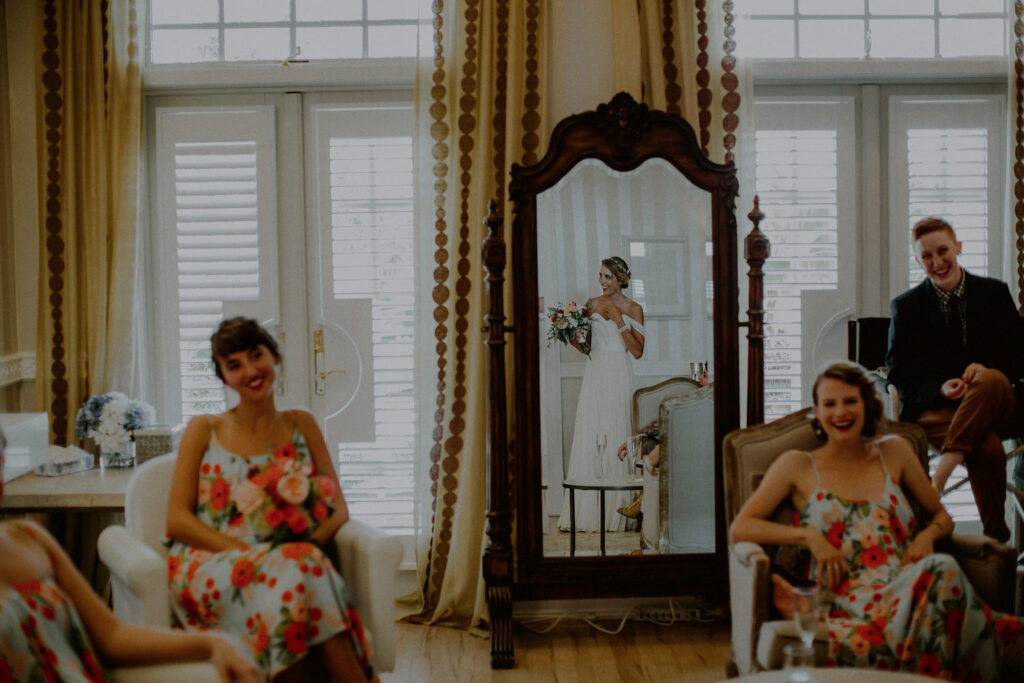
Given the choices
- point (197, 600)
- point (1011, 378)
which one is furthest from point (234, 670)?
point (1011, 378)

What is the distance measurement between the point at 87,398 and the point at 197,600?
1529 mm

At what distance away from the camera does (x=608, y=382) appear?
10.3ft

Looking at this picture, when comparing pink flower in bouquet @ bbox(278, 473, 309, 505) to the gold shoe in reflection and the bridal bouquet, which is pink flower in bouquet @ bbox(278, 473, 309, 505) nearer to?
the bridal bouquet

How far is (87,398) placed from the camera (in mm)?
3561

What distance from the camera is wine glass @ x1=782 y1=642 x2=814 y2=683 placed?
1710 mm

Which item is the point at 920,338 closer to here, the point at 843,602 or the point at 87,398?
the point at 843,602

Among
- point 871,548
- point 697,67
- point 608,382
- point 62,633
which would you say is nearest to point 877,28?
point 697,67

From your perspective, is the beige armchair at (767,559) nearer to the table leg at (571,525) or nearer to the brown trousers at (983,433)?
the brown trousers at (983,433)

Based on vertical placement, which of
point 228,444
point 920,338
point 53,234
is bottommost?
point 228,444

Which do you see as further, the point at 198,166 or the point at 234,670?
the point at 198,166

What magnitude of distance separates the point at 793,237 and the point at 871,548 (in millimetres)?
1550

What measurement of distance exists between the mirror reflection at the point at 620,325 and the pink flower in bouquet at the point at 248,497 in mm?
1071

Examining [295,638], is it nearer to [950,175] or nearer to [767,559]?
[767,559]

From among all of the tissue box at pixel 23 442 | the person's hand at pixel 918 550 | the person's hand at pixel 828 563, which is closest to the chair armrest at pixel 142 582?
the tissue box at pixel 23 442
